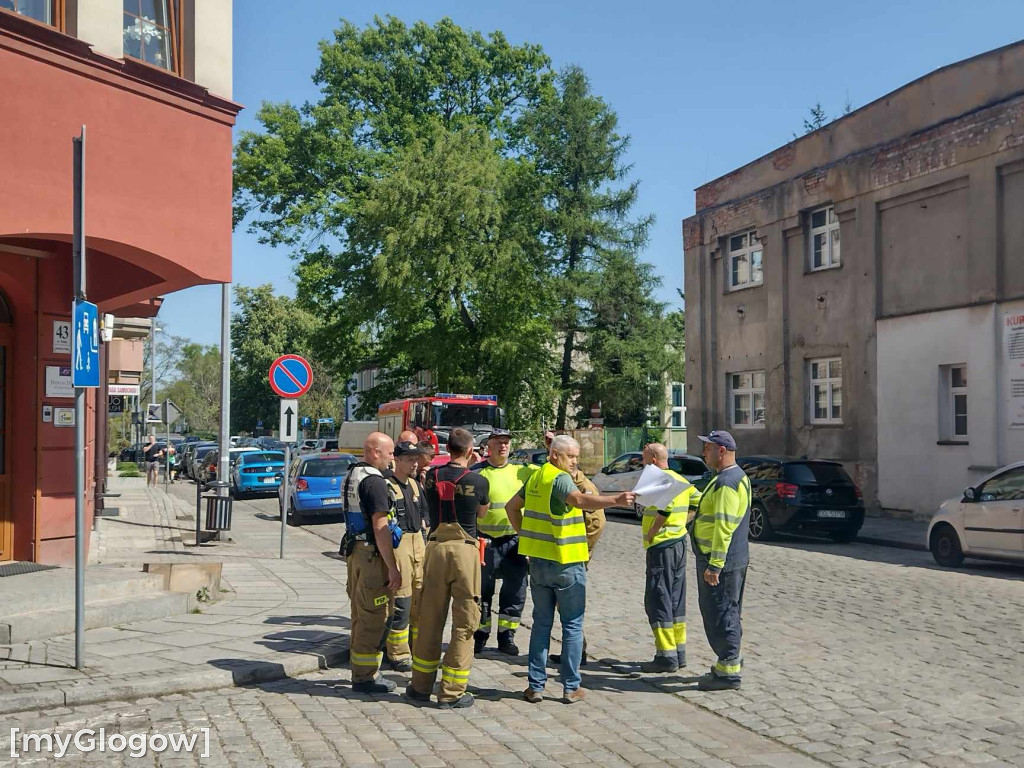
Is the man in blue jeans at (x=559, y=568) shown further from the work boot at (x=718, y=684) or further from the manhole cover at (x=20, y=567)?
the manhole cover at (x=20, y=567)

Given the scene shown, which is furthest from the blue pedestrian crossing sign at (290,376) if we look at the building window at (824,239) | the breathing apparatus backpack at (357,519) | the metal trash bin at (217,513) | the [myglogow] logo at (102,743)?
the building window at (824,239)

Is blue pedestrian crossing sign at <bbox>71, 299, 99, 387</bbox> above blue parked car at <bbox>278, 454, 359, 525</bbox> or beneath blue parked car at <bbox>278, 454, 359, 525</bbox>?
above

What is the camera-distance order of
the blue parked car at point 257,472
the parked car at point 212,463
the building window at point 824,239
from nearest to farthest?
1. the building window at point 824,239
2. the blue parked car at point 257,472
3. the parked car at point 212,463

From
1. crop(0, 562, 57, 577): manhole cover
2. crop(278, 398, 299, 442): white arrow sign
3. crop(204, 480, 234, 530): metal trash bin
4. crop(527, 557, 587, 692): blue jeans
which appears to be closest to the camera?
crop(527, 557, 587, 692): blue jeans

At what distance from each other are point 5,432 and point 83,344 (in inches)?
188

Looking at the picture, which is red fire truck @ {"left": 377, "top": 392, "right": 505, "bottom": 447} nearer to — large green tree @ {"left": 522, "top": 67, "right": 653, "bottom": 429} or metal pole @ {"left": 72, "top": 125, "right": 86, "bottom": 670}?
large green tree @ {"left": 522, "top": 67, "right": 653, "bottom": 429}

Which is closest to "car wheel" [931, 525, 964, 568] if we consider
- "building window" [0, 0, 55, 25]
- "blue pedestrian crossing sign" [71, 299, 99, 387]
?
"blue pedestrian crossing sign" [71, 299, 99, 387]

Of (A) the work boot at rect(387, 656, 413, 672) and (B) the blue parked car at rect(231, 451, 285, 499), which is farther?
(B) the blue parked car at rect(231, 451, 285, 499)

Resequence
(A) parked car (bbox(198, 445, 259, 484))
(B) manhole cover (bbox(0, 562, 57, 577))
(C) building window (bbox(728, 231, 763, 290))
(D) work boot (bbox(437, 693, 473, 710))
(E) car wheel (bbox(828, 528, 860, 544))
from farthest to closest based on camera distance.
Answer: (A) parked car (bbox(198, 445, 259, 484)), (C) building window (bbox(728, 231, 763, 290)), (E) car wheel (bbox(828, 528, 860, 544)), (B) manhole cover (bbox(0, 562, 57, 577)), (D) work boot (bbox(437, 693, 473, 710))

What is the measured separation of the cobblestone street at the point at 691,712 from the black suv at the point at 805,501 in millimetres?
7096

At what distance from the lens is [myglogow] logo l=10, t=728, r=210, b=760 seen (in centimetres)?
568

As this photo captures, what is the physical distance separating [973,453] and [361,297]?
23.2 m

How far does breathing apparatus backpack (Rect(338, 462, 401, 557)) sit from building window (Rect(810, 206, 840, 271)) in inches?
760

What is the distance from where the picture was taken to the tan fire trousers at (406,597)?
7312 mm
